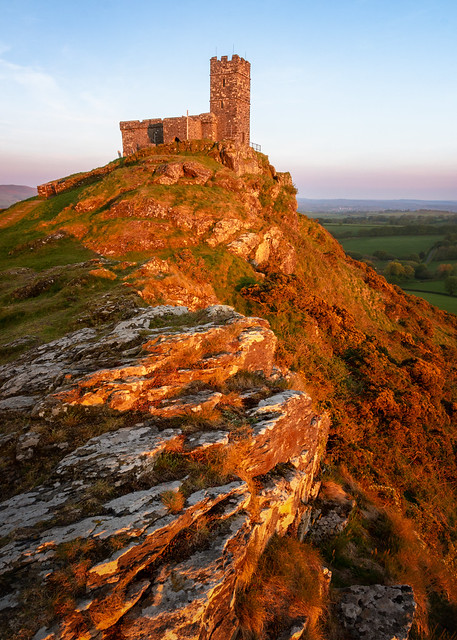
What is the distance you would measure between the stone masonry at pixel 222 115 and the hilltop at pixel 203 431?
17.2 meters

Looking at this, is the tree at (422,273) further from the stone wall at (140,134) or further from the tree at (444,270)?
the stone wall at (140,134)

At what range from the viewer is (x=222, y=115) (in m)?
36.9

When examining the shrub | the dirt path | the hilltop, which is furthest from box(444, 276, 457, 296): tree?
the shrub

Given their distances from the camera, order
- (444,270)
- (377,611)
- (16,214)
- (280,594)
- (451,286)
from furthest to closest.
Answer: (444,270)
(451,286)
(16,214)
(377,611)
(280,594)

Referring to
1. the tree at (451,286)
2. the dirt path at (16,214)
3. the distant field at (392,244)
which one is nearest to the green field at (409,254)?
the distant field at (392,244)

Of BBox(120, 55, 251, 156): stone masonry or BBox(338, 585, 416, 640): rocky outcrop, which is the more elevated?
BBox(120, 55, 251, 156): stone masonry

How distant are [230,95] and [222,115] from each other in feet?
6.80

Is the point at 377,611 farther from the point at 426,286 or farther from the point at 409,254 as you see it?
the point at 409,254

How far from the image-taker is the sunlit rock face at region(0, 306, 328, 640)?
438cm

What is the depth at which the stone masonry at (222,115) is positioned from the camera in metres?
35.6

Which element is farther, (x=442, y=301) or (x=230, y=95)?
(x=442, y=301)

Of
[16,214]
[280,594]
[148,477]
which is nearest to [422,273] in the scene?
[16,214]

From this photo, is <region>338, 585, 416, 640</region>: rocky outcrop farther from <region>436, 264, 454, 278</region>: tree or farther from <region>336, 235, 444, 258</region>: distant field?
<region>336, 235, 444, 258</region>: distant field

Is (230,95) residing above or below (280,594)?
above
